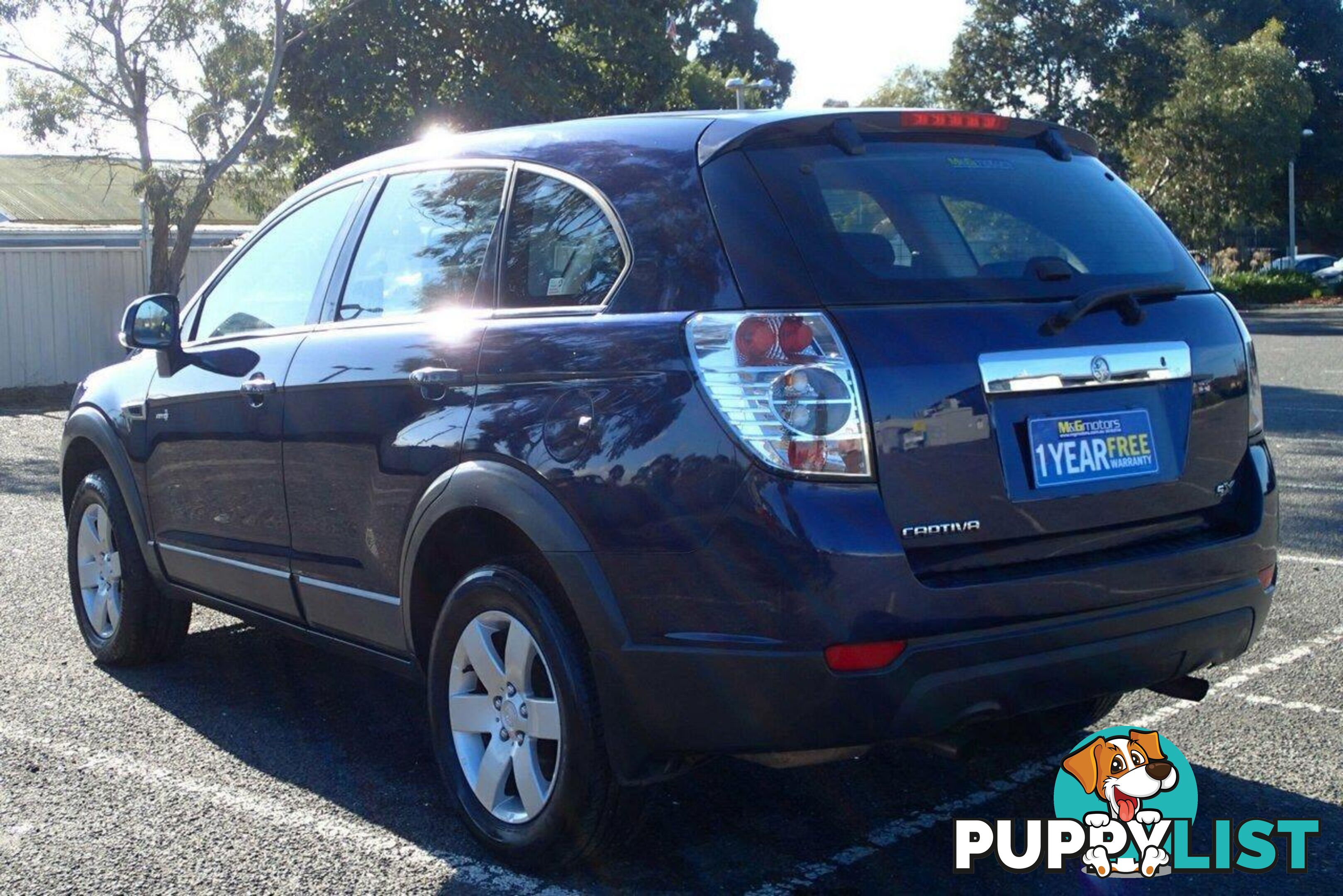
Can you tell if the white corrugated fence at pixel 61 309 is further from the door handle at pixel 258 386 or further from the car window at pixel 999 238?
the car window at pixel 999 238

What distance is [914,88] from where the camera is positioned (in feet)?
161

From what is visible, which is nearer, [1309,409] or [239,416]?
[239,416]

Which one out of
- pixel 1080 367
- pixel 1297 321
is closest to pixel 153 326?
pixel 1080 367

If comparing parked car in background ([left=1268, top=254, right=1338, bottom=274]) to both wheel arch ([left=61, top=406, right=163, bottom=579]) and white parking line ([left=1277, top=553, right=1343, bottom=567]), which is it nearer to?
white parking line ([left=1277, top=553, right=1343, bottom=567])

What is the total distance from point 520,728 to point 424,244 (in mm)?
1433

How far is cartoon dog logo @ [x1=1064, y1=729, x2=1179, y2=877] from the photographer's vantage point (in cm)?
357

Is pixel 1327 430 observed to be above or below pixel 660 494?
below

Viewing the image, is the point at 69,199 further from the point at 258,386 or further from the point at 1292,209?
the point at 258,386

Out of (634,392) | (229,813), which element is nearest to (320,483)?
(229,813)

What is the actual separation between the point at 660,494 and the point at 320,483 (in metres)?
1.49

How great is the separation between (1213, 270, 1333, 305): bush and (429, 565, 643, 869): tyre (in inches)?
1634

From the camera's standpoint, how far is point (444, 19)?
2586 cm

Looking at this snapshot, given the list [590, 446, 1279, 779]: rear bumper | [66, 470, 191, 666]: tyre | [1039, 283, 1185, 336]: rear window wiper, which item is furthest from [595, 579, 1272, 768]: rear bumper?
[66, 470, 191, 666]: tyre

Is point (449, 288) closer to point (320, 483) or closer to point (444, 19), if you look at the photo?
point (320, 483)
